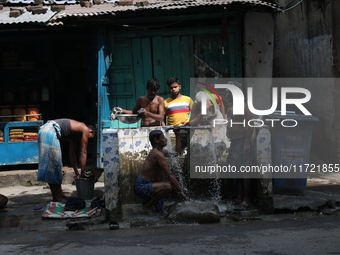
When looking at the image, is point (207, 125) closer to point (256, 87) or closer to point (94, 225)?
point (94, 225)

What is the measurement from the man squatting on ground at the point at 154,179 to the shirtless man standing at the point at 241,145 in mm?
923

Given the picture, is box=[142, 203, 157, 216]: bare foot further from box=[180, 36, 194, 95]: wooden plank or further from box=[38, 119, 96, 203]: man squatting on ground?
box=[180, 36, 194, 95]: wooden plank

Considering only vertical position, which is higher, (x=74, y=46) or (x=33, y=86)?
(x=74, y=46)

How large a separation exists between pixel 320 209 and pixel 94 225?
9.38 feet

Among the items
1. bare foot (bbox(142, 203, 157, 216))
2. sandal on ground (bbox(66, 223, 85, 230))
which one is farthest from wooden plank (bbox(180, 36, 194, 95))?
sandal on ground (bbox(66, 223, 85, 230))

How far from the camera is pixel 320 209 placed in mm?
6551

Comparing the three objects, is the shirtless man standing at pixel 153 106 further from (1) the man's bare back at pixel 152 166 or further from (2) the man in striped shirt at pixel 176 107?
(1) the man's bare back at pixel 152 166

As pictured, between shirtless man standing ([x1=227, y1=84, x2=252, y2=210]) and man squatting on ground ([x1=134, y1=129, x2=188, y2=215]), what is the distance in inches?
36.3

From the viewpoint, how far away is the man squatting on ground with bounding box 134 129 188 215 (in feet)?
21.3

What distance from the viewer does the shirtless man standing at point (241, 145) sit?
22.3ft

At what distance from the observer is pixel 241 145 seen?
6863mm

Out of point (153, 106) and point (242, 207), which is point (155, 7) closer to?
point (153, 106)

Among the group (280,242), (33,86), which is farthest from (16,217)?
(33,86)

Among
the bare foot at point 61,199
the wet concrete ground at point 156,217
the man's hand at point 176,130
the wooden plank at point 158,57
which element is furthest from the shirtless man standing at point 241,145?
the wooden plank at point 158,57
